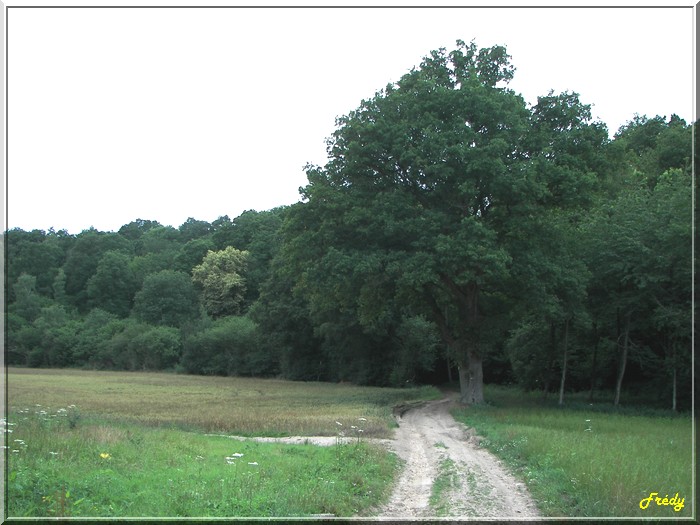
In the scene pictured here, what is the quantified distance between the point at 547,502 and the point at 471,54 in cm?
Answer: 2547

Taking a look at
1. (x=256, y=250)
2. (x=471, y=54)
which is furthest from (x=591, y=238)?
(x=256, y=250)

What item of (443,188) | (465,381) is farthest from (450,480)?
(465,381)

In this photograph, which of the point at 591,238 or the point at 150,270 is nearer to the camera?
the point at 591,238

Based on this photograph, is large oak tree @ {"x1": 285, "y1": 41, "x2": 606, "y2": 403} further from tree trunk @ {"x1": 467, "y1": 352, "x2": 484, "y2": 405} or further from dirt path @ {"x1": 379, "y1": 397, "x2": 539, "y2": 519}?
dirt path @ {"x1": 379, "y1": 397, "x2": 539, "y2": 519}

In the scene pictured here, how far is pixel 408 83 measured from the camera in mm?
30531

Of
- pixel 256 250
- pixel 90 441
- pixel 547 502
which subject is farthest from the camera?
pixel 256 250

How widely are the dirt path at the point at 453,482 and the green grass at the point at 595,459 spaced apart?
1.41ft

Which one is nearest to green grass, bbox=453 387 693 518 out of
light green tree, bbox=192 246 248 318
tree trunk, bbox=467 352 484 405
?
tree trunk, bbox=467 352 484 405

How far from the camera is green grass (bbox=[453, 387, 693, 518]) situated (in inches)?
378

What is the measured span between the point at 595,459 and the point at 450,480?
125 inches

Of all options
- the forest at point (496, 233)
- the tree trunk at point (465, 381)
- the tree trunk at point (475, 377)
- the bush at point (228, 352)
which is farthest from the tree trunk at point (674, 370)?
the bush at point (228, 352)

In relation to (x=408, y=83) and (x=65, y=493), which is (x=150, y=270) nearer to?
(x=408, y=83)

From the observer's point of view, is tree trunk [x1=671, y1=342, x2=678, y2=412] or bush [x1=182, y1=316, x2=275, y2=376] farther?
bush [x1=182, y1=316, x2=275, y2=376]

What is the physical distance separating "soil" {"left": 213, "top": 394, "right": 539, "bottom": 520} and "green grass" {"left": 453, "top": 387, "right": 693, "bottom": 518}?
41cm
